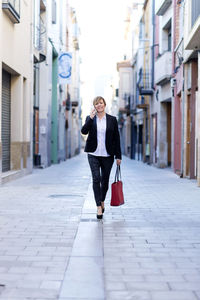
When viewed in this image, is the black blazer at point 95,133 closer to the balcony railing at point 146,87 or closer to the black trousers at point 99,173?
the black trousers at point 99,173

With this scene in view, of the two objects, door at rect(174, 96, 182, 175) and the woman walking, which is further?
door at rect(174, 96, 182, 175)

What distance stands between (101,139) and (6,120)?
8.29 m

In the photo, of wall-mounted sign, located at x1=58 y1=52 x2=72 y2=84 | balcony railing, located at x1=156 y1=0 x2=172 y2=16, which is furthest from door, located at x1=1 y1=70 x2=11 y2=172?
wall-mounted sign, located at x1=58 y1=52 x2=72 y2=84

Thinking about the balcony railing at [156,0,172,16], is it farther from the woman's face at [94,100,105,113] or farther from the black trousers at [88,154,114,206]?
the black trousers at [88,154,114,206]

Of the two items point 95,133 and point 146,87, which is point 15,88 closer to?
point 95,133

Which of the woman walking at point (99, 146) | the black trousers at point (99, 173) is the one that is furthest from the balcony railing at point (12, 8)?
the black trousers at point (99, 173)

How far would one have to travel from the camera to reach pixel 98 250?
503 cm

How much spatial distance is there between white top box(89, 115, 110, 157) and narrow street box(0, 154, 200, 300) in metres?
0.96

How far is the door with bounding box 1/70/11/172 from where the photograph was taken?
14359 mm

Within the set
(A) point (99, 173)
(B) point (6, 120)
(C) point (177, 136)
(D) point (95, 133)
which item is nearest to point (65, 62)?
(C) point (177, 136)

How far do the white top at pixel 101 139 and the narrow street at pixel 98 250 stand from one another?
0.96 metres

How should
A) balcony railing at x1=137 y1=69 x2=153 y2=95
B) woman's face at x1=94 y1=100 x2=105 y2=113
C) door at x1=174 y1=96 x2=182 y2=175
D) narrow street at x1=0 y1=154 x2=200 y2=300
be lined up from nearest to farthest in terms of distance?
1. narrow street at x1=0 y1=154 x2=200 y2=300
2. woman's face at x1=94 y1=100 x2=105 y2=113
3. door at x1=174 y1=96 x2=182 y2=175
4. balcony railing at x1=137 y1=69 x2=153 y2=95

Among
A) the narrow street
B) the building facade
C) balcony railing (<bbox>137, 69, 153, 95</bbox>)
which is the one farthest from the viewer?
balcony railing (<bbox>137, 69, 153, 95</bbox>)

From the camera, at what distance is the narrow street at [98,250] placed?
146 inches
